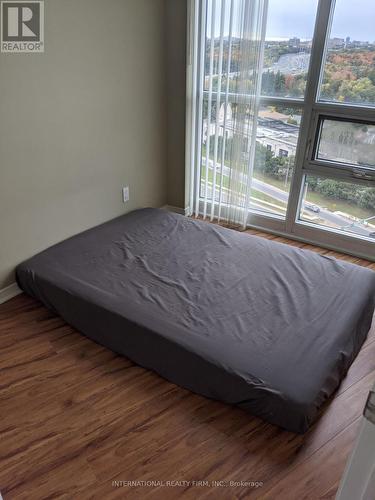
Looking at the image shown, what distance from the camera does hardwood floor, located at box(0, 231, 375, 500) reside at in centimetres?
158

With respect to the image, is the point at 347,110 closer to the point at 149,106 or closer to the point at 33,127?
the point at 149,106

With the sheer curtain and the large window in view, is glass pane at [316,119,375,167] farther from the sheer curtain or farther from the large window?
the sheer curtain

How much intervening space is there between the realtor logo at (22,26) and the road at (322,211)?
1618 mm

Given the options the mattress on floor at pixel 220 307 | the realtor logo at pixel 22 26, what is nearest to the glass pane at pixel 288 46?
the mattress on floor at pixel 220 307

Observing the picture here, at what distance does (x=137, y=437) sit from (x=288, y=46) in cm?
273

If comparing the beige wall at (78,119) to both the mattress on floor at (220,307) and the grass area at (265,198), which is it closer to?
the mattress on floor at (220,307)

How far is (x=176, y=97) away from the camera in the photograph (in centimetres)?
341

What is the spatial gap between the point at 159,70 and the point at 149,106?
29 cm

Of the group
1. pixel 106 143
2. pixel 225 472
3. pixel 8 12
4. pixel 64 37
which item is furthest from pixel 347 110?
pixel 225 472

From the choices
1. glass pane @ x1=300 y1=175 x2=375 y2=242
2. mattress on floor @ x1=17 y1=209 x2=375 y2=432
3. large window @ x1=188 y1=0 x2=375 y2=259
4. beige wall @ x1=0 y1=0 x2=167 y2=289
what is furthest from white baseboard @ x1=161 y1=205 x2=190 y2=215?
glass pane @ x1=300 y1=175 x2=375 y2=242

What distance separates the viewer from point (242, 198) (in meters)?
3.43

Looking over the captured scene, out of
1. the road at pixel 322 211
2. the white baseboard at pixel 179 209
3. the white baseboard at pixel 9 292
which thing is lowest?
the white baseboard at pixel 9 292

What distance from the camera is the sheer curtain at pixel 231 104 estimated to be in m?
2.92

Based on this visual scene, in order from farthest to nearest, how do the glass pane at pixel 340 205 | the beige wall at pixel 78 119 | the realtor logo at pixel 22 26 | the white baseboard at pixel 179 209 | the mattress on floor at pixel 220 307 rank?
the white baseboard at pixel 179 209, the glass pane at pixel 340 205, the beige wall at pixel 78 119, the realtor logo at pixel 22 26, the mattress on floor at pixel 220 307
